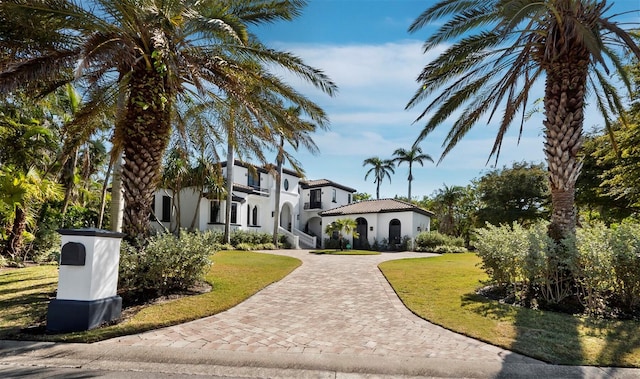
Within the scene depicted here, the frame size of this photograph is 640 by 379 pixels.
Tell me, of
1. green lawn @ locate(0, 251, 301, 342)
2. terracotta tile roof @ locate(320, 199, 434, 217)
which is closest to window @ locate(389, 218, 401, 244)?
terracotta tile roof @ locate(320, 199, 434, 217)

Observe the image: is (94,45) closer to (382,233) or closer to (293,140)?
(293,140)

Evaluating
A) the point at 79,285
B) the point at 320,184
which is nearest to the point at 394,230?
the point at 320,184

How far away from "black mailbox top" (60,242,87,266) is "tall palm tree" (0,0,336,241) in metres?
2.58

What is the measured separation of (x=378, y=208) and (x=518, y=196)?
487 inches

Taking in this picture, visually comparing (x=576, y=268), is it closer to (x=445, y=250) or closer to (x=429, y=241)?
(x=445, y=250)

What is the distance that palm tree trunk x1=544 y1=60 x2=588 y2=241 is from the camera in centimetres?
884

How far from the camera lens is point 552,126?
920cm

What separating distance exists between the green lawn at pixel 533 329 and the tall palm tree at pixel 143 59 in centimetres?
589

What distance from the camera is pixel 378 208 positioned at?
34.5m

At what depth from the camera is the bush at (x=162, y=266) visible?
7.80 metres

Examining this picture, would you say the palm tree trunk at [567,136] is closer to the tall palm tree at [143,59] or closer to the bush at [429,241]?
the tall palm tree at [143,59]

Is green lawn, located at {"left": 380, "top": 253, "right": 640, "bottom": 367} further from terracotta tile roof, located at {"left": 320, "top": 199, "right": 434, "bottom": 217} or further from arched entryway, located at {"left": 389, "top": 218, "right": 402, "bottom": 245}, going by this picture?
arched entryway, located at {"left": 389, "top": 218, "right": 402, "bottom": 245}

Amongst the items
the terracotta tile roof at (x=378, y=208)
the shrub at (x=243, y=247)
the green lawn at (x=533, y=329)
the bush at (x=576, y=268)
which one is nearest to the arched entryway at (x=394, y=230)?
the terracotta tile roof at (x=378, y=208)

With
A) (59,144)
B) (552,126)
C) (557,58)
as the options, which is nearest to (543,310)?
(552,126)
